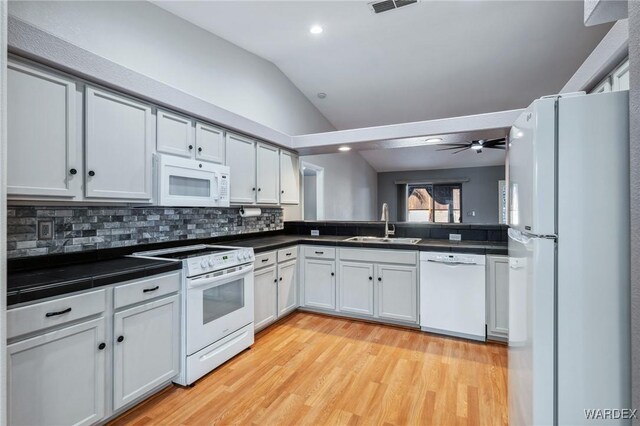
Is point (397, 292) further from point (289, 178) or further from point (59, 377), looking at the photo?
point (59, 377)

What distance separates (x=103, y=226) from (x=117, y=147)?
610 mm

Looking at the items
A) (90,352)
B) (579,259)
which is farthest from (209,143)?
(579,259)

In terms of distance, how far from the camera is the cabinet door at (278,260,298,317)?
10.9 feet

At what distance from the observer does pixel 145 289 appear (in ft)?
6.20

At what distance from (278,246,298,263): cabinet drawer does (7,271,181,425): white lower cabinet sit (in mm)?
1323

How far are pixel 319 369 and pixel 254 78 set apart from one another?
11.2 feet

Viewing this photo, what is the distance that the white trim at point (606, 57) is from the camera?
5.25 feet

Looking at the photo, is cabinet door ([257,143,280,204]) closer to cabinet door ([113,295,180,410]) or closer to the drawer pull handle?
cabinet door ([113,295,180,410])

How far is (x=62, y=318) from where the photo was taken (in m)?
1.49

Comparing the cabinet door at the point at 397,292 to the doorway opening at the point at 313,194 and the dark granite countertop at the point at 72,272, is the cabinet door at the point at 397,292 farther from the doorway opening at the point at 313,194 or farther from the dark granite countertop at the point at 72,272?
the doorway opening at the point at 313,194

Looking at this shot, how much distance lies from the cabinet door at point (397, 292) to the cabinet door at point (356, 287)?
11 centimetres

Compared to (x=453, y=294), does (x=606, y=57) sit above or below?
above

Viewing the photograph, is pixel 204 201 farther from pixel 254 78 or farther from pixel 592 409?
pixel 592 409

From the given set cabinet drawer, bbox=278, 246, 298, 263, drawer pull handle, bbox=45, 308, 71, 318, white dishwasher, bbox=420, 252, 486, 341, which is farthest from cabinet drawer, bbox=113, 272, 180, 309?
white dishwasher, bbox=420, 252, 486, 341
